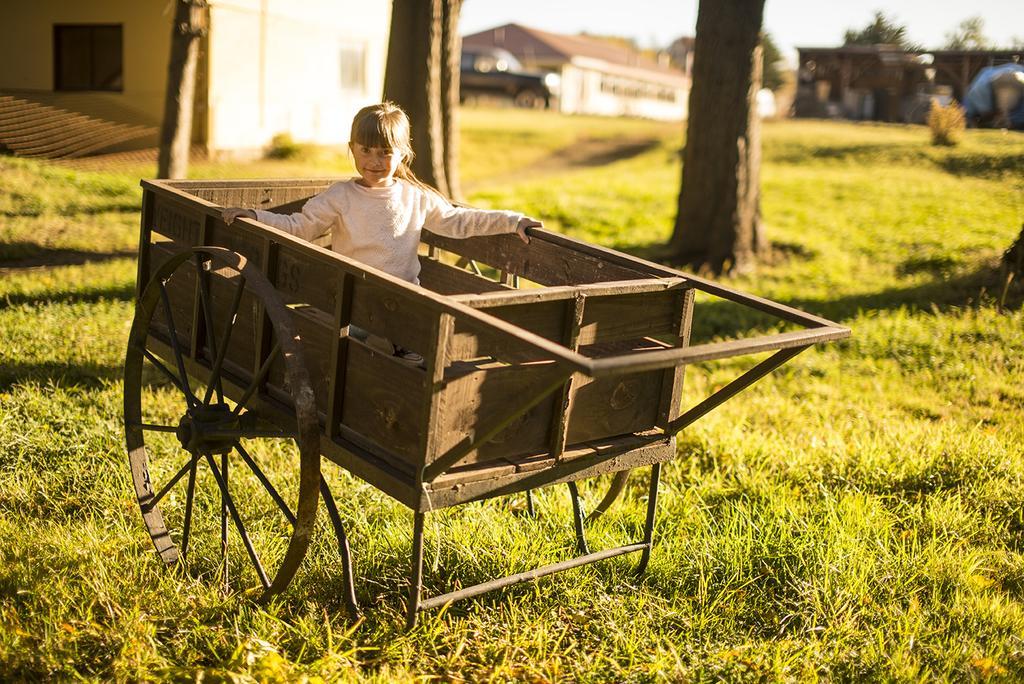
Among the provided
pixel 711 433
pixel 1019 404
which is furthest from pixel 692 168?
pixel 711 433

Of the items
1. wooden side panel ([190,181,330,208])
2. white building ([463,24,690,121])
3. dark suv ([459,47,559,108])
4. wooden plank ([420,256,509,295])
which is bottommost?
wooden plank ([420,256,509,295])

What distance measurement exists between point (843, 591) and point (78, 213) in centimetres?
1005

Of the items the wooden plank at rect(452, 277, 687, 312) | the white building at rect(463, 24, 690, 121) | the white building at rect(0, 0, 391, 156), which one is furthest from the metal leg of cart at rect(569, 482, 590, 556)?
the white building at rect(463, 24, 690, 121)

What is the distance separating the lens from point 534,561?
160 inches

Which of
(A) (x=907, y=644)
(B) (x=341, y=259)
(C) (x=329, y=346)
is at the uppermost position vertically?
(B) (x=341, y=259)

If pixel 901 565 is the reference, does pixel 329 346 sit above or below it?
above

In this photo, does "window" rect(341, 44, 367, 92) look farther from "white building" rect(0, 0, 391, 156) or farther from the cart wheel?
the cart wheel

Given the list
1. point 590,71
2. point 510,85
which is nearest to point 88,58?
point 510,85

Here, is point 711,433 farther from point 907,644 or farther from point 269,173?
point 269,173

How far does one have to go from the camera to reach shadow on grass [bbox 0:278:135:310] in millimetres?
7668

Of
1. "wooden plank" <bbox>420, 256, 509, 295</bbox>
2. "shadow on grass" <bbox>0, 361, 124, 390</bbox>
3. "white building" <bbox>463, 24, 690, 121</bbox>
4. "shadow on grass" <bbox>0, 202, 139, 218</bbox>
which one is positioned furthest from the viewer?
"white building" <bbox>463, 24, 690, 121</bbox>

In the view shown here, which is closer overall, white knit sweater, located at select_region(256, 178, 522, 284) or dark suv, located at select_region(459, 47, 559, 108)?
white knit sweater, located at select_region(256, 178, 522, 284)

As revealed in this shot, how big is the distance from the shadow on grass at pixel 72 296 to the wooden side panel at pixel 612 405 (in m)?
5.51

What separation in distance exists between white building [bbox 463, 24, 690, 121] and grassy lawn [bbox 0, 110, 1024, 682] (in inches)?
1403
